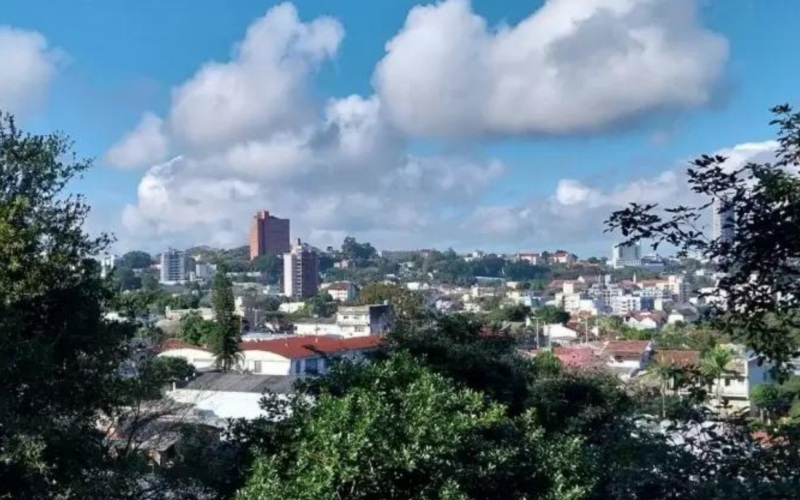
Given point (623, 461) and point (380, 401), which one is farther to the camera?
point (380, 401)

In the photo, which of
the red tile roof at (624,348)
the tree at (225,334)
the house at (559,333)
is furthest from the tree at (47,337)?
the house at (559,333)

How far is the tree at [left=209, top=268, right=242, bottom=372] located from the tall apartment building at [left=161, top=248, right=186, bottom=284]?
11900cm

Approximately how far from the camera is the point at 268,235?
520ft

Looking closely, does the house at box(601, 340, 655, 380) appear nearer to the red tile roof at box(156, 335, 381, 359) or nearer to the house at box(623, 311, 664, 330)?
the red tile roof at box(156, 335, 381, 359)

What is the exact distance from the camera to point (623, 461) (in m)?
4.22

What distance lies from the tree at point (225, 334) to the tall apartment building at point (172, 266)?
119 metres

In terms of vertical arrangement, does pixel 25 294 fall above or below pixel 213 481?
above

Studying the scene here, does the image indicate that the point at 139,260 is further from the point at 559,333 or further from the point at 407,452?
the point at 407,452

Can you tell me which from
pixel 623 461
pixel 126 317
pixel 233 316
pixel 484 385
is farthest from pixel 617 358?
pixel 623 461

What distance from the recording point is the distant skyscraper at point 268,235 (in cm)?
15612

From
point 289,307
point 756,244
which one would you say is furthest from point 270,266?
point 756,244

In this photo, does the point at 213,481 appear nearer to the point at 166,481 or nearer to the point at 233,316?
the point at 166,481

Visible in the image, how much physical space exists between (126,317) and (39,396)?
129 cm

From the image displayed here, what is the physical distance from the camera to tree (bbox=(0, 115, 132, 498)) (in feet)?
20.4
